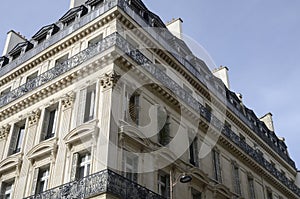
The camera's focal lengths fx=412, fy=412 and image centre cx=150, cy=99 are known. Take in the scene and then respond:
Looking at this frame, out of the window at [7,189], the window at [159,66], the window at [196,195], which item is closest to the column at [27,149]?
the window at [7,189]

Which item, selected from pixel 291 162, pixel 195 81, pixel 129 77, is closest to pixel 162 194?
pixel 129 77

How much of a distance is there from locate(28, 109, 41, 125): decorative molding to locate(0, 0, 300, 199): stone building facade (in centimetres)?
5

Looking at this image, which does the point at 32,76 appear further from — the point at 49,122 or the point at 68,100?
the point at 68,100

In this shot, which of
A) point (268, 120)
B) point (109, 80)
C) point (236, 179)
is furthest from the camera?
point (268, 120)

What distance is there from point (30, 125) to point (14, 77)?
3939 millimetres

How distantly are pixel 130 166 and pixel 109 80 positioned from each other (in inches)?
114

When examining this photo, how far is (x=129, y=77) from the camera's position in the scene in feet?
46.7

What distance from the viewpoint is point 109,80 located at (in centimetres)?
1345

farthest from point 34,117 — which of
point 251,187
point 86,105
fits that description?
point 251,187

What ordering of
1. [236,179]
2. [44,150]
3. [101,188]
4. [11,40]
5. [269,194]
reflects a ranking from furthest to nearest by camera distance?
[11,40] < [269,194] < [236,179] < [44,150] < [101,188]

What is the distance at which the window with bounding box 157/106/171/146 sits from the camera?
48.6ft

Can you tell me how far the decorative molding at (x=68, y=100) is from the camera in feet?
47.2

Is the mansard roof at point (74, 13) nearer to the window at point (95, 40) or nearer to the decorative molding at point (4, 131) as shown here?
the window at point (95, 40)

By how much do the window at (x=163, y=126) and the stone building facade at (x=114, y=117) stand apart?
43 millimetres
